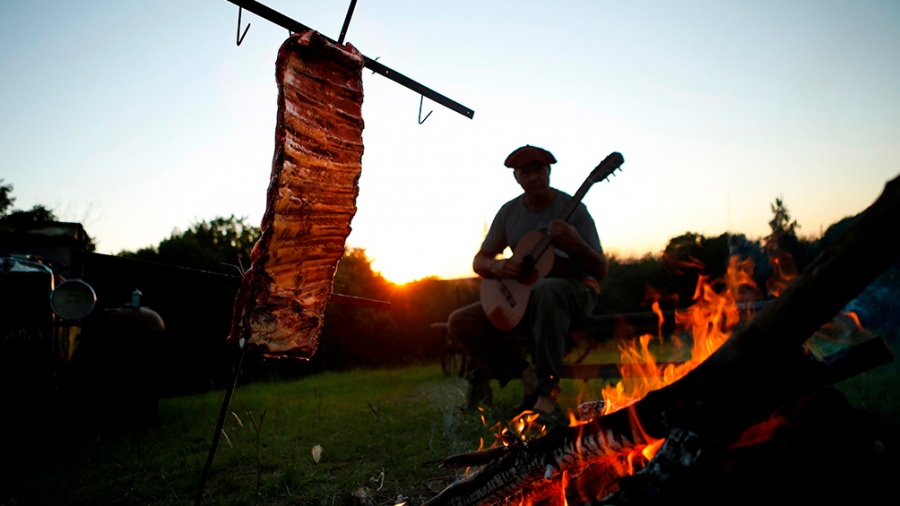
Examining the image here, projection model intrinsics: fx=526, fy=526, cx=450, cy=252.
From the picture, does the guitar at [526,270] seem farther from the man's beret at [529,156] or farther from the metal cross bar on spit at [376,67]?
the metal cross bar on spit at [376,67]

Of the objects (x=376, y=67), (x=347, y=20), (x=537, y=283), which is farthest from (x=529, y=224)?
(x=347, y=20)

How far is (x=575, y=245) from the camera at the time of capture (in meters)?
4.26

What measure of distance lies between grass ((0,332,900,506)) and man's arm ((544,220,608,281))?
1117mm

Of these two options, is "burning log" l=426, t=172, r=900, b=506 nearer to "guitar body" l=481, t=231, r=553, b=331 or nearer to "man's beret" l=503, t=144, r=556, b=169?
"guitar body" l=481, t=231, r=553, b=331

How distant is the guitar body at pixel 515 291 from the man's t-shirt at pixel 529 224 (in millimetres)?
112

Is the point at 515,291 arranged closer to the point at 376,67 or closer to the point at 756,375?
the point at 376,67

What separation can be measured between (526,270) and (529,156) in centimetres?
102

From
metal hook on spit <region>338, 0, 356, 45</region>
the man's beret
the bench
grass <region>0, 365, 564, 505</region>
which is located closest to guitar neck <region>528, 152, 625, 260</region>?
the man's beret

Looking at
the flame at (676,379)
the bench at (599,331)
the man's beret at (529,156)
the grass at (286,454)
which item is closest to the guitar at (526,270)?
the man's beret at (529,156)

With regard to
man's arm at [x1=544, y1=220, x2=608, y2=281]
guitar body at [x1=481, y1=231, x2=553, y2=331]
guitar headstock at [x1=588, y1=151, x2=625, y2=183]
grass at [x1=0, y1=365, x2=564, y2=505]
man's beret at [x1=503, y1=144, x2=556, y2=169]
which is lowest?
grass at [x1=0, y1=365, x2=564, y2=505]

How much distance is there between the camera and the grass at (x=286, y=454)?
112 inches

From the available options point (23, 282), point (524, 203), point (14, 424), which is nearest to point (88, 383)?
point (14, 424)

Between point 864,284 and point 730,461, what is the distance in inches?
19.9

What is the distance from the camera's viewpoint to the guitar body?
4.53 meters
